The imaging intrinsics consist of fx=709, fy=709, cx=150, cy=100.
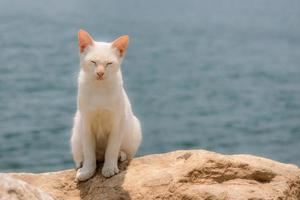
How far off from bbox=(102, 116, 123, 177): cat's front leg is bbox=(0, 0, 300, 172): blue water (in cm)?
2306

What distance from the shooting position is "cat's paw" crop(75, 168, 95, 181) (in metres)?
8.23

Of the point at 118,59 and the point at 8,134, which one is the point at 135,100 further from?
the point at 118,59

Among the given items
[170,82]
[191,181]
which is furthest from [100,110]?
[170,82]

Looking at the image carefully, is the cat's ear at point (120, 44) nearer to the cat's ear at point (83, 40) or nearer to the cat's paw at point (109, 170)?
the cat's ear at point (83, 40)

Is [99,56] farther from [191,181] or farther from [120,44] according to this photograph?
[191,181]

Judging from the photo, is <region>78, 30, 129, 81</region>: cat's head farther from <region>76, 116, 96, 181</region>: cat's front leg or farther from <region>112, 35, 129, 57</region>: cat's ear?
<region>76, 116, 96, 181</region>: cat's front leg

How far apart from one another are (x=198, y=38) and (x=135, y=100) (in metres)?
32.7

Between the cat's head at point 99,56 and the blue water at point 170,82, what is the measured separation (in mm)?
23503

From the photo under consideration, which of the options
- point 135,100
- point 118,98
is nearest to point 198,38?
point 135,100

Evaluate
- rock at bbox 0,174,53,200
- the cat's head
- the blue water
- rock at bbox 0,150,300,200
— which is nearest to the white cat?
the cat's head

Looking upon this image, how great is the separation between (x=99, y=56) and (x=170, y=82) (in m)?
46.5

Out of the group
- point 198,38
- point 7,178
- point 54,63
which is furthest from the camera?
point 198,38

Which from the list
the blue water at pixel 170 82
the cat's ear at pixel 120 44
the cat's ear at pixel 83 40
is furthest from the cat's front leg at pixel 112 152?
the blue water at pixel 170 82

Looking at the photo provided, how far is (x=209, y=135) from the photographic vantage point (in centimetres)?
3888
